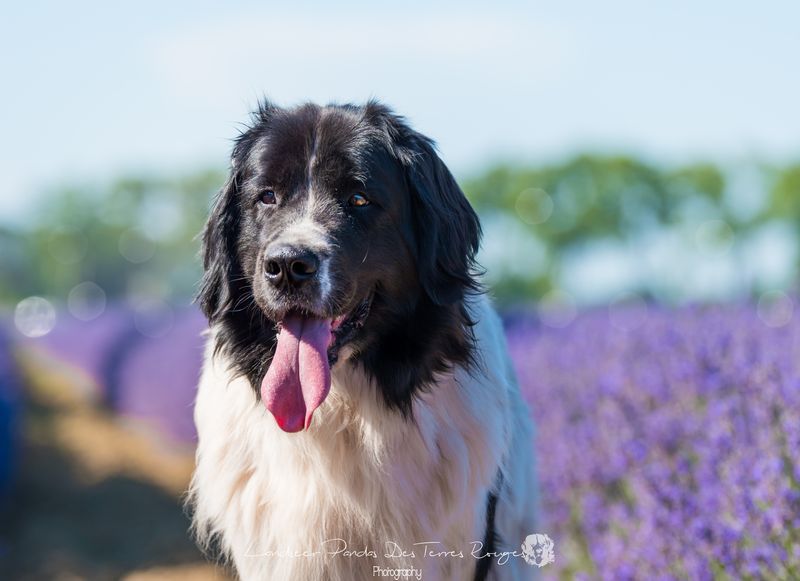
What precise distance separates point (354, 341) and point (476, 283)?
50cm

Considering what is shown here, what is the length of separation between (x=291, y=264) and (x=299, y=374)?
1.23ft

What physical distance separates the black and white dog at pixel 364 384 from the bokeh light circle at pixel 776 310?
3301mm

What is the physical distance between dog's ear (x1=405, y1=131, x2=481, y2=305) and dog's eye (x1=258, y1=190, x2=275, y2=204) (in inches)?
18.9

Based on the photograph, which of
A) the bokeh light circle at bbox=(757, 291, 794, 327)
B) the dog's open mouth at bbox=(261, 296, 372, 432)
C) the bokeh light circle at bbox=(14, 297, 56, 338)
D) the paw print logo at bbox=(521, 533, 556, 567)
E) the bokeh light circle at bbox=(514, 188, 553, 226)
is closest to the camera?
the dog's open mouth at bbox=(261, 296, 372, 432)

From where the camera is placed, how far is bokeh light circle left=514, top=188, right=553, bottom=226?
47.8m

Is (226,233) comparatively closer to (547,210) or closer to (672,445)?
(672,445)

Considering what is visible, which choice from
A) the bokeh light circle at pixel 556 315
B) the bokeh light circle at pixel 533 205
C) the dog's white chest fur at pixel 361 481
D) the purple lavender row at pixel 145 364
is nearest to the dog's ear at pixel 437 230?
the dog's white chest fur at pixel 361 481

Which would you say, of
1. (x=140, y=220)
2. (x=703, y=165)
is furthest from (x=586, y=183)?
(x=140, y=220)

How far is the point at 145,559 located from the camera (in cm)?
748

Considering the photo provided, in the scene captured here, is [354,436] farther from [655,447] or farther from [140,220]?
[140,220]

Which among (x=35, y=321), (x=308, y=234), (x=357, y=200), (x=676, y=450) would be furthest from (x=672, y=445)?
(x=35, y=321)

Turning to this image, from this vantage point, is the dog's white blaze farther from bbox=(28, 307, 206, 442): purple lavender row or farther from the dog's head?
bbox=(28, 307, 206, 442): purple lavender row

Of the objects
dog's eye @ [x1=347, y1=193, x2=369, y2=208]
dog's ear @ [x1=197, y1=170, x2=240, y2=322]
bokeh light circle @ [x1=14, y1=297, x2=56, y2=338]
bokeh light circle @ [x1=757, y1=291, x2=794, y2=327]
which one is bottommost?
bokeh light circle @ [x1=14, y1=297, x2=56, y2=338]

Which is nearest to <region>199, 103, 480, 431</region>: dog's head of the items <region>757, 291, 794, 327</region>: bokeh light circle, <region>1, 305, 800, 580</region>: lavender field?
<region>1, 305, 800, 580</region>: lavender field
